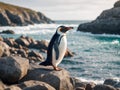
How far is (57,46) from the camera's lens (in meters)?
16.4

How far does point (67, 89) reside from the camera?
16.0 meters

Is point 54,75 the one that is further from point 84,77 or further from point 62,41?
point 84,77

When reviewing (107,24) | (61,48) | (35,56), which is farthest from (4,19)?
(61,48)

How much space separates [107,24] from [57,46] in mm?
98476

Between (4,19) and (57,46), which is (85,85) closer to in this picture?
(57,46)

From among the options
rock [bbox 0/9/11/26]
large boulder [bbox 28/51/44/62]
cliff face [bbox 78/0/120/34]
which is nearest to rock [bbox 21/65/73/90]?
large boulder [bbox 28/51/44/62]

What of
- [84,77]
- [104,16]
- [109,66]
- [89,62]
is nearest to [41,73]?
[84,77]

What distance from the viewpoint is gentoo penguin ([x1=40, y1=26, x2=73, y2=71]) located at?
Answer: 16203mm

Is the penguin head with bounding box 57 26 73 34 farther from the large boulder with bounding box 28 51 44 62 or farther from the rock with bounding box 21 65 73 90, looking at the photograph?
the large boulder with bounding box 28 51 44 62

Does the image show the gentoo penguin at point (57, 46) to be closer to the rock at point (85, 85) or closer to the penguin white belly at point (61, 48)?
the penguin white belly at point (61, 48)

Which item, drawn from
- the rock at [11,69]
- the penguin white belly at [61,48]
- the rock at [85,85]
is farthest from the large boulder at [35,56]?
the rock at [11,69]

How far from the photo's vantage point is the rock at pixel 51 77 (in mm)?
15594

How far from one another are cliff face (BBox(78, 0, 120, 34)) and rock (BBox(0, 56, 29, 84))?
314ft

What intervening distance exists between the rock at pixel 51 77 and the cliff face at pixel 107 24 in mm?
94928
